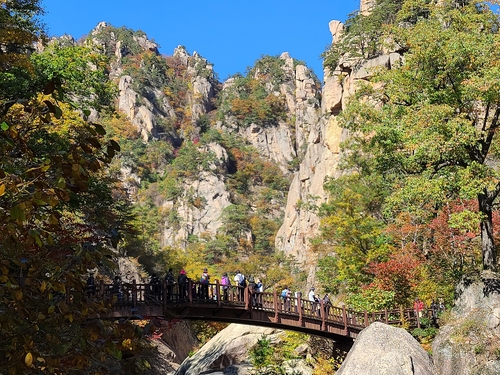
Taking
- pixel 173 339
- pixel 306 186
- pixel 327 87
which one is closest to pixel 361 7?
pixel 327 87

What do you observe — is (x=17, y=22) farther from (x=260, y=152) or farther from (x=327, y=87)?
(x=260, y=152)

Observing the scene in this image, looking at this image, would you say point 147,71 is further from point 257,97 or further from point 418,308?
point 418,308

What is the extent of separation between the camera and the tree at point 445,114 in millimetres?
15523

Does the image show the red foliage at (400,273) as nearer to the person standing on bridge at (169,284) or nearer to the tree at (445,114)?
the tree at (445,114)

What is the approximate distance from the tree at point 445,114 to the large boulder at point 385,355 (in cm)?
442

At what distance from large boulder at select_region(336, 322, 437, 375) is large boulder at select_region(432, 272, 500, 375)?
2535 millimetres

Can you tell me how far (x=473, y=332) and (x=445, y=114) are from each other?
6.01 metres

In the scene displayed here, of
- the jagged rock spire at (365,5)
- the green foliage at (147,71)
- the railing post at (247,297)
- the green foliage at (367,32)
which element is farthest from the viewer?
the green foliage at (147,71)

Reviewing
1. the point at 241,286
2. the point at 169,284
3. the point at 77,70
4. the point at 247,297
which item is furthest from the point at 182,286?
the point at 77,70

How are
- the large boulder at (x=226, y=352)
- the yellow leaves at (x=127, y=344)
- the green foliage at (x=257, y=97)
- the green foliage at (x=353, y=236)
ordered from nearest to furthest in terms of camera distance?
the yellow leaves at (x=127, y=344), the large boulder at (x=226, y=352), the green foliage at (x=353, y=236), the green foliage at (x=257, y=97)

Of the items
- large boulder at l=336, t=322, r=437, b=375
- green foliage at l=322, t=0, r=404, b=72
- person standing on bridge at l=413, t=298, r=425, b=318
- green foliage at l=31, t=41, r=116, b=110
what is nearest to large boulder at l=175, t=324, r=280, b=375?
person standing on bridge at l=413, t=298, r=425, b=318

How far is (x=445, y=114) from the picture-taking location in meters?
15.7

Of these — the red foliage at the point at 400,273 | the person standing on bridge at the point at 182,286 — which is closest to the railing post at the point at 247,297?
the person standing on bridge at the point at 182,286

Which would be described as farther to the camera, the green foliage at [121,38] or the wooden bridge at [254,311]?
the green foliage at [121,38]
